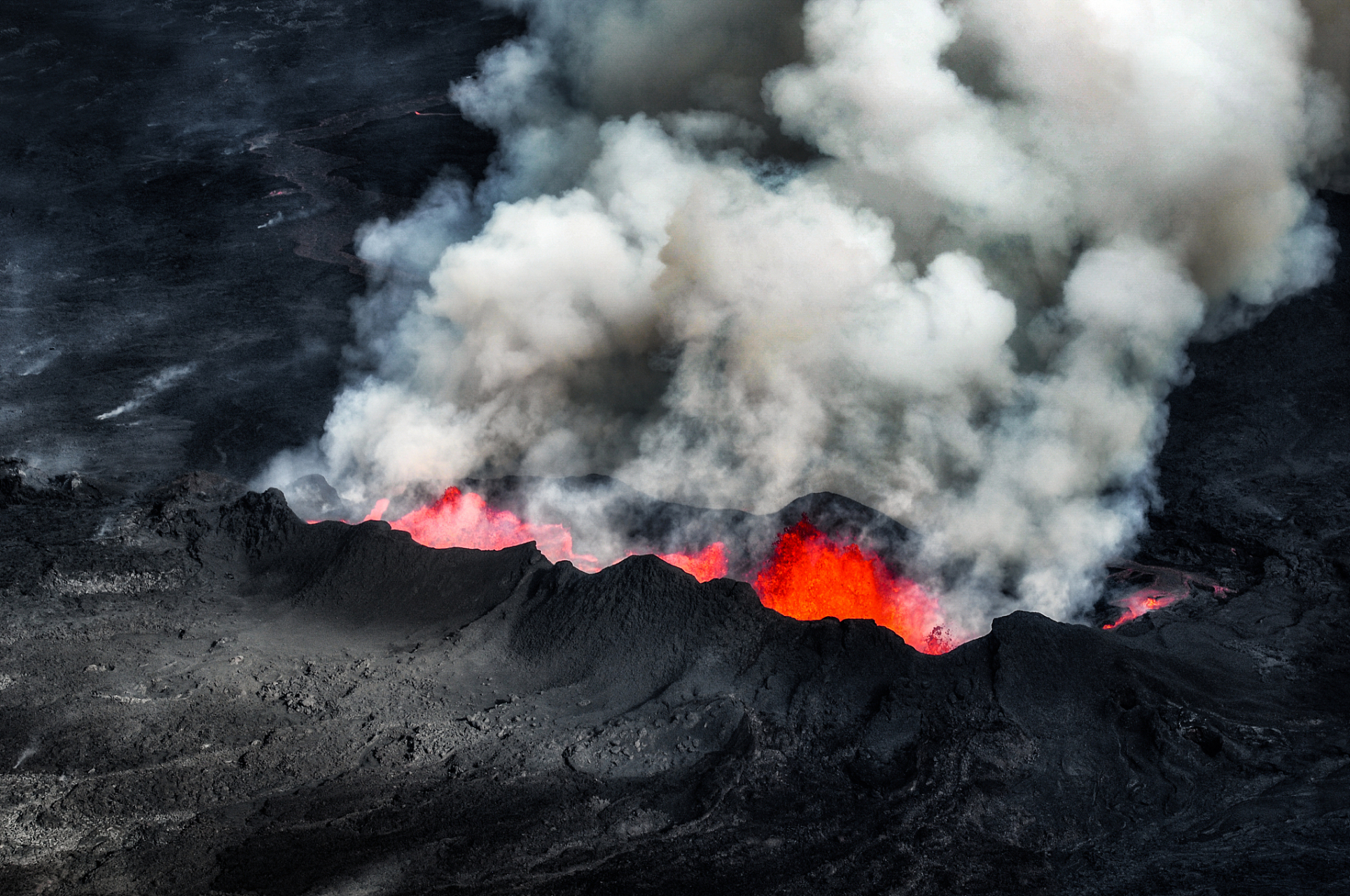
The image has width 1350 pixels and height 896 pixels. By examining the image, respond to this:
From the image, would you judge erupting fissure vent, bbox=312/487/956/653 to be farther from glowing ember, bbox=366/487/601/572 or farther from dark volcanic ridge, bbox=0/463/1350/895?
dark volcanic ridge, bbox=0/463/1350/895

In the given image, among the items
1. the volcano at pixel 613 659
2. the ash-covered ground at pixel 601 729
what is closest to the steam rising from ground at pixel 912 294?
the volcano at pixel 613 659

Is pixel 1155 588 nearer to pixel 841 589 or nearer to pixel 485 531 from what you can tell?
pixel 841 589

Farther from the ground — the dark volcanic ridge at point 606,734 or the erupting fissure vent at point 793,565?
the erupting fissure vent at point 793,565

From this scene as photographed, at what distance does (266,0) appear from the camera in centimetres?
3167

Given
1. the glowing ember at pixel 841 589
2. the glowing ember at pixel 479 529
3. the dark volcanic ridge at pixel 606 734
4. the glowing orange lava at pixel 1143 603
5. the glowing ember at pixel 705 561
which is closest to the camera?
the dark volcanic ridge at pixel 606 734

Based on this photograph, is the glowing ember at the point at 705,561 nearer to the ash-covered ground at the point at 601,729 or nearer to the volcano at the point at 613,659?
the volcano at the point at 613,659

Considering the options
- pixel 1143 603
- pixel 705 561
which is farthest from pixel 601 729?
pixel 1143 603

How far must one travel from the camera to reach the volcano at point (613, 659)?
878 cm

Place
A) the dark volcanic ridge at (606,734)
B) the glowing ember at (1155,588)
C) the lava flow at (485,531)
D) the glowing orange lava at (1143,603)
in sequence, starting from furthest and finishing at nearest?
the lava flow at (485,531), the glowing ember at (1155,588), the glowing orange lava at (1143,603), the dark volcanic ridge at (606,734)

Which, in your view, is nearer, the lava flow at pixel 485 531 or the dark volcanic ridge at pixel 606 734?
the dark volcanic ridge at pixel 606 734

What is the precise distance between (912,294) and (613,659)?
7.60 meters

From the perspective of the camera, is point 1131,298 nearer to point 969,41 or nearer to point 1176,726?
point 969,41

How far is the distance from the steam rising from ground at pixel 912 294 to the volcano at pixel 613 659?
12.5 inches

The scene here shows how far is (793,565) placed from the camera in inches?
540
